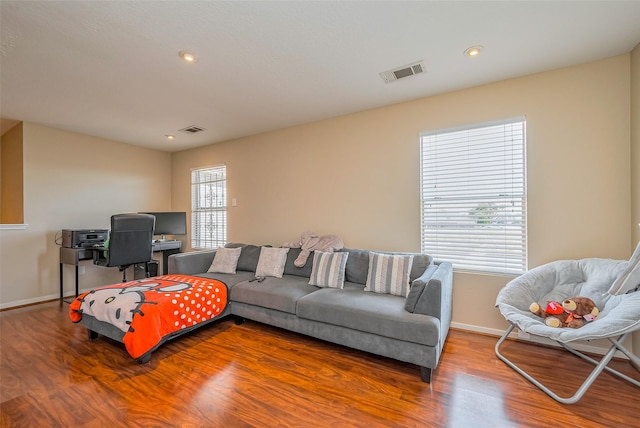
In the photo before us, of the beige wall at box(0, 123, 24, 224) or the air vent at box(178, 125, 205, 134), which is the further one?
the air vent at box(178, 125, 205, 134)

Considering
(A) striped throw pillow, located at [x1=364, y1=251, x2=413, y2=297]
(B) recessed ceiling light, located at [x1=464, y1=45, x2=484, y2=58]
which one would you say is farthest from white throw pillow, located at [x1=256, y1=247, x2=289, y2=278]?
(B) recessed ceiling light, located at [x1=464, y1=45, x2=484, y2=58]

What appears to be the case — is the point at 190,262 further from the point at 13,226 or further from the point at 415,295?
the point at 415,295

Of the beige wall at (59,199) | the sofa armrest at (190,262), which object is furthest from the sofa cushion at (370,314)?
the beige wall at (59,199)

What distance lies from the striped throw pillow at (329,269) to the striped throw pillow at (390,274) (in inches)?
12.0

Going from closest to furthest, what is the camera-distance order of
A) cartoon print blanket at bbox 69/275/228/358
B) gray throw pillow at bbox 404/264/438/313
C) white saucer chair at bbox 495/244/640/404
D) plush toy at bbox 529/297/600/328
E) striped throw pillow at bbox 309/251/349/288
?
1. white saucer chair at bbox 495/244/640/404
2. plush toy at bbox 529/297/600/328
3. gray throw pillow at bbox 404/264/438/313
4. cartoon print blanket at bbox 69/275/228/358
5. striped throw pillow at bbox 309/251/349/288

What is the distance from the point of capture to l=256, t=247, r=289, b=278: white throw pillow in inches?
130

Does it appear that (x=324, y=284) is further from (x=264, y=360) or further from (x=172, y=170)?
(x=172, y=170)

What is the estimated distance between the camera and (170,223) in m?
4.72

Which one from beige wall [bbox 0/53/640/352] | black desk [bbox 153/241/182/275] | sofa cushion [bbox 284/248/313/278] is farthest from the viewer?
black desk [bbox 153/241/182/275]

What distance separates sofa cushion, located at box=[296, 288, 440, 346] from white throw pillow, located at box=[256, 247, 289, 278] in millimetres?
786

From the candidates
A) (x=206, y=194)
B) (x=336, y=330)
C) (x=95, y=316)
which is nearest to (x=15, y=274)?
(x=95, y=316)

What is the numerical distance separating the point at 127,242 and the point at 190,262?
31.2 inches

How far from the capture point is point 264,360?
Answer: 7.47 ft

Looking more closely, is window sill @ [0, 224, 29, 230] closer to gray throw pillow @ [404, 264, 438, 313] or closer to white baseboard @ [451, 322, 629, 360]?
gray throw pillow @ [404, 264, 438, 313]
